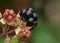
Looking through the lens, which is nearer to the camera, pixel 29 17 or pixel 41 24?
pixel 29 17

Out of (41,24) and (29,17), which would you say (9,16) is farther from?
(41,24)

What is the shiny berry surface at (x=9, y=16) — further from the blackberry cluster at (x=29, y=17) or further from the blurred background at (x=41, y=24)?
the blurred background at (x=41, y=24)

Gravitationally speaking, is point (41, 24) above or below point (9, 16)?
below

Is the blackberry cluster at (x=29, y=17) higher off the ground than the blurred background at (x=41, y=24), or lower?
higher

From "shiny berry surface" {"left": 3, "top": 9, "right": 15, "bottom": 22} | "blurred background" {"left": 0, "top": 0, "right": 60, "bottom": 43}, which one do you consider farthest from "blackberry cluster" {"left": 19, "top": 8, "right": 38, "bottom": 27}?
"blurred background" {"left": 0, "top": 0, "right": 60, "bottom": 43}

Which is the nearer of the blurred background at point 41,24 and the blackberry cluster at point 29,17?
the blackberry cluster at point 29,17

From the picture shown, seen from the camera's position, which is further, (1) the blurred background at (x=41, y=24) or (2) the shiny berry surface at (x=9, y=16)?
(1) the blurred background at (x=41, y=24)

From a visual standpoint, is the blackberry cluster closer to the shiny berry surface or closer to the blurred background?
the shiny berry surface

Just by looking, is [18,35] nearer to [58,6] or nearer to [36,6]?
[36,6]

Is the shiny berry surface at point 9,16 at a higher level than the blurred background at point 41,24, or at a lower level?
higher

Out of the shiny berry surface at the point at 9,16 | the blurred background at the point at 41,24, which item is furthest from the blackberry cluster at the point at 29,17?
the blurred background at the point at 41,24

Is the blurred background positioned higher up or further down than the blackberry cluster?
further down

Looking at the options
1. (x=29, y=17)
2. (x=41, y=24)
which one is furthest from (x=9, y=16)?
(x=41, y=24)
